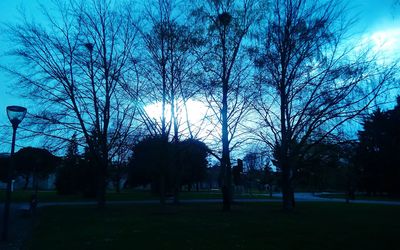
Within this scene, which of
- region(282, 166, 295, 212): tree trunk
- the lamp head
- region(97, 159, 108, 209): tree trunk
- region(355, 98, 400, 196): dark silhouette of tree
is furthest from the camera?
region(355, 98, 400, 196): dark silhouette of tree

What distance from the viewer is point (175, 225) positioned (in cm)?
1488

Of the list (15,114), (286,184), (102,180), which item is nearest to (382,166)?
(286,184)

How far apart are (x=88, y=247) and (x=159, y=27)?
553 inches

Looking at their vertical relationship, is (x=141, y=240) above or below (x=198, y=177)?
below

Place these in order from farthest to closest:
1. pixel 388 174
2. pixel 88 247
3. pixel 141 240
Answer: pixel 388 174, pixel 141 240, pixel 88 247

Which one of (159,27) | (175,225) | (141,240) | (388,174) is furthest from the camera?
(388,174)

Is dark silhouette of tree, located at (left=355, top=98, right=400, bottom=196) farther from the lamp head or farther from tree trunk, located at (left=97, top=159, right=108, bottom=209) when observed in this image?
the lamp head

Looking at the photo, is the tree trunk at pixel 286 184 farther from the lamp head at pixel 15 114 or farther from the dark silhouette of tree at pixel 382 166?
the dark silhouette of tree at pixel 382 166

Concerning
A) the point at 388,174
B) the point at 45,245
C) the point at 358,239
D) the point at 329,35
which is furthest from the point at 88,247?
the point at 388,174

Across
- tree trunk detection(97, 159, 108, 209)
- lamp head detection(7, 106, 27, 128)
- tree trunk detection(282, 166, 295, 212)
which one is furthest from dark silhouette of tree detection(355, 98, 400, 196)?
lamp head detection(7, 106, 27, 128)

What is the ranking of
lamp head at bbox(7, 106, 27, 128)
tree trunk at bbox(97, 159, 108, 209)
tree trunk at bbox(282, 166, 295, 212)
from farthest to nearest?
tree trunk at bbox(97, 159, 108, 209) → tree trunk at bbox(282, 166, 295, 212) → lamp head at bbox(7, 106, 27, 128)

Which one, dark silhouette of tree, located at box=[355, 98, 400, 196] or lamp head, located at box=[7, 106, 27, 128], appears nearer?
lamp head, located at box=[7, 106, 27, 128]

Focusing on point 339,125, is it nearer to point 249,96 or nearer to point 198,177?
point 249,96

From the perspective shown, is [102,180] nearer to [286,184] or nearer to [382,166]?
[286,184]
